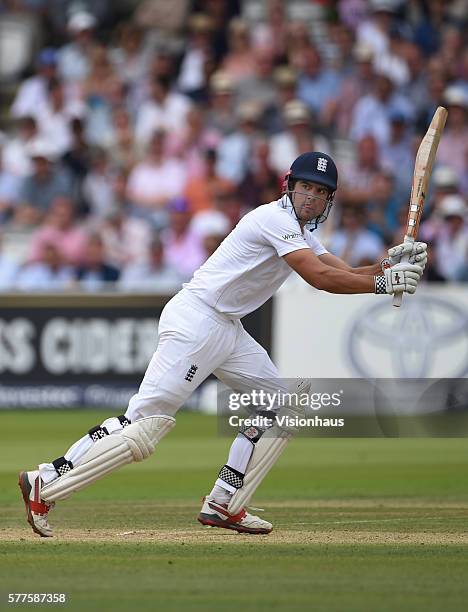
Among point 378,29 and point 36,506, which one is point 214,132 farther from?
point 36,506

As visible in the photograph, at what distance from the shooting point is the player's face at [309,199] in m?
6.85

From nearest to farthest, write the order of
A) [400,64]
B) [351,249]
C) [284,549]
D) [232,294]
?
[284,549] → [232,294] → [351,249] → [400,64]

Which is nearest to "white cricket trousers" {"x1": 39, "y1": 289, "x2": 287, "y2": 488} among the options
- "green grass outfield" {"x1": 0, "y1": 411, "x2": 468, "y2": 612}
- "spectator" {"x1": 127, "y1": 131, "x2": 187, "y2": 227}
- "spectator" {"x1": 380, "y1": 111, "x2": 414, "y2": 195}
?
"green grass outfield" {"x1": 0, "y1": 411, "x2": 468, "y2": 612}

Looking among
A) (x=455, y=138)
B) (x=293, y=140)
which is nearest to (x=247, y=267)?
(x=293, y=140)

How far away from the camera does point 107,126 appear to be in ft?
54.7

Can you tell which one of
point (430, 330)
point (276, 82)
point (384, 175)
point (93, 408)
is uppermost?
point (276, 82)

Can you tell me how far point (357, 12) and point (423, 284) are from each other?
15.7 feet

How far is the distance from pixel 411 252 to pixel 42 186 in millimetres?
9946

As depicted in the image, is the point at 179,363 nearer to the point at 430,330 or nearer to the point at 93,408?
the point at 430,330

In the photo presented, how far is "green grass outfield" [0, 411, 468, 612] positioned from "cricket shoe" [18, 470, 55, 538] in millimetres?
82

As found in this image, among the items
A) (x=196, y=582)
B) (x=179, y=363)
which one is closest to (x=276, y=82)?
(x=179, y=363)

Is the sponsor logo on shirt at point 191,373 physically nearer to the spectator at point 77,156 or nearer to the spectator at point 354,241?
the spectator at point 354,241

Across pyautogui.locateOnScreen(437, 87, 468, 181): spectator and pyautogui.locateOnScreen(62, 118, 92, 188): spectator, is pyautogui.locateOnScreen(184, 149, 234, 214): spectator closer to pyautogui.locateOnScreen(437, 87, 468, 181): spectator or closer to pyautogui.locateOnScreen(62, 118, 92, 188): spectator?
pyautogui.locateOnScreen(62, 118, 92, 188): spectator

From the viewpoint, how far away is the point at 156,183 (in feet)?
51.5
